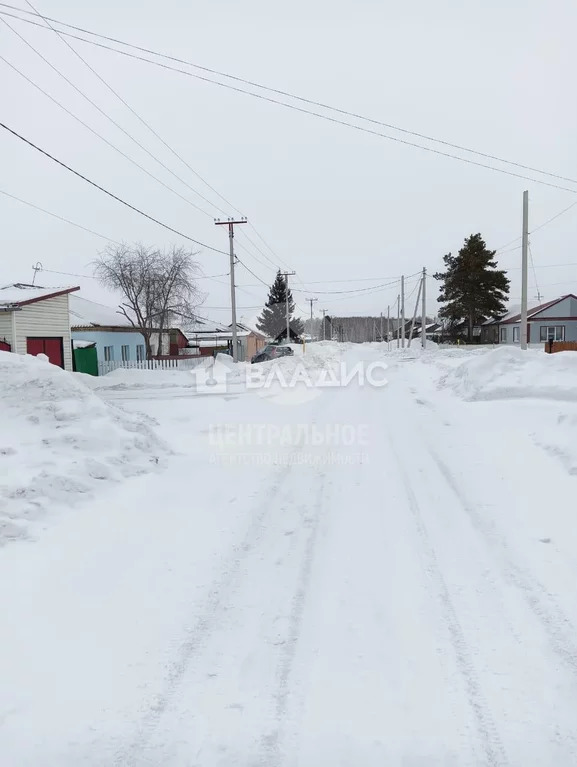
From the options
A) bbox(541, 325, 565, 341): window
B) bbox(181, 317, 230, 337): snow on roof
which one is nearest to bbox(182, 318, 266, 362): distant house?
bbox(181, 317, 230, 337): snow on roof

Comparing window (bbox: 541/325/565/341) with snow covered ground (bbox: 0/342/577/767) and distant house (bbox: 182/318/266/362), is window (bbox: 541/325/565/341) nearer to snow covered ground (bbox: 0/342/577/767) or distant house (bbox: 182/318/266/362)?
distant house (bbox: 182/318/266/362)

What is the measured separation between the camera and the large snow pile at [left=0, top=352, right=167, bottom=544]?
6.08 m

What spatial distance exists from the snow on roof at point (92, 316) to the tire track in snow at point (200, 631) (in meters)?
29.0

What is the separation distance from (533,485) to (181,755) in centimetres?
576

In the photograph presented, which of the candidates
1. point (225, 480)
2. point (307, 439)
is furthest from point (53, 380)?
point (307, 439)

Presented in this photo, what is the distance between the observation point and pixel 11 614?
409 centimetres

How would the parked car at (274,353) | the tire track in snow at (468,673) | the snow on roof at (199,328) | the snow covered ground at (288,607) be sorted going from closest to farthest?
the tire track in snow at (468,673)
the snow covered ground at (288,607)
the parked car at (274,353)
the snow on roof at (199,328)

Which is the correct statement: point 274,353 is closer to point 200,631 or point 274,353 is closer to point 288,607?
point 288,607

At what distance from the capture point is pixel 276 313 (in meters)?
90.4

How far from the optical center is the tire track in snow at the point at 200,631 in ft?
9.40

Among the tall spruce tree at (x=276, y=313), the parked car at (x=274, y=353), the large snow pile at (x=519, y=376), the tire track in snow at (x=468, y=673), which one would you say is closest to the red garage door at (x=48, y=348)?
the parked car at (x=274, y=353)

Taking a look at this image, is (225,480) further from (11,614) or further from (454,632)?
(454,632)

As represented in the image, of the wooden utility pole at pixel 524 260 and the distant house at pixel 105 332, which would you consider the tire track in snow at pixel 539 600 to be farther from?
the distant house at pixel 105 332

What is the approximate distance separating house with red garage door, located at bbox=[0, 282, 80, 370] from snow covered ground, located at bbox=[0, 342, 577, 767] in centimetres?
1498
